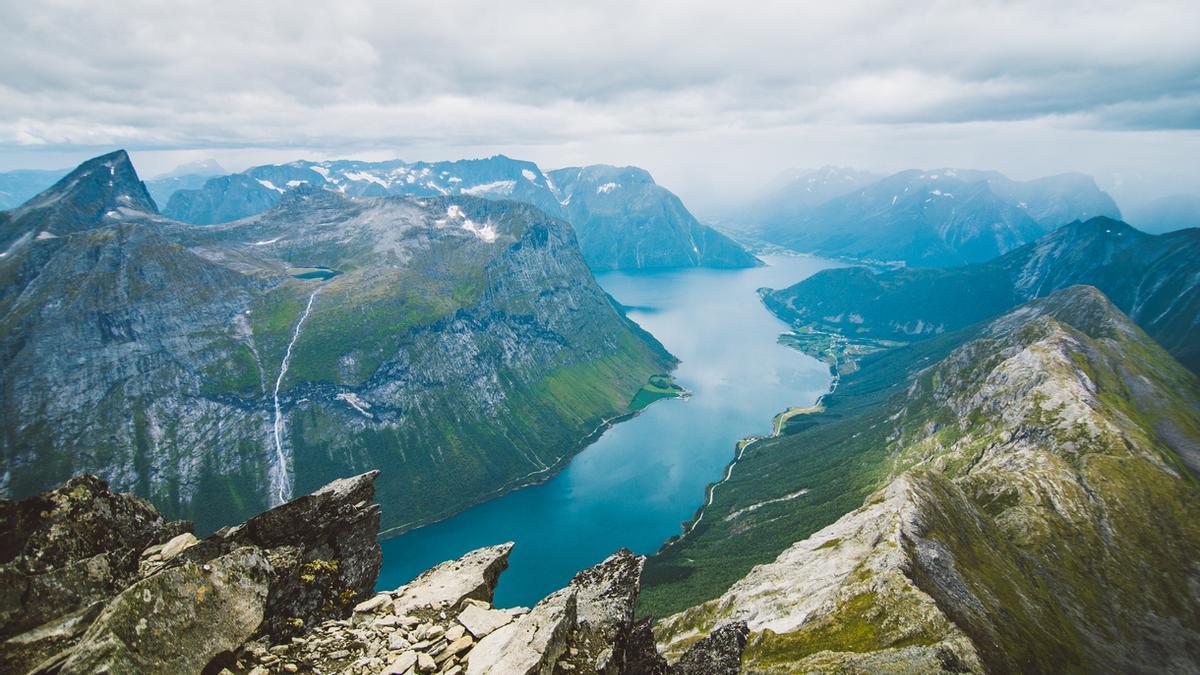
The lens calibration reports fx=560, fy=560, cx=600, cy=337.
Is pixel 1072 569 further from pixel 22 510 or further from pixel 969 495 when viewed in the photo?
pixel 22 510

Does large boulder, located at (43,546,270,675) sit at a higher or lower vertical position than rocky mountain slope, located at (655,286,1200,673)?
higher

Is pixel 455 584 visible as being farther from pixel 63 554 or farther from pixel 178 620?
pixel 63 554

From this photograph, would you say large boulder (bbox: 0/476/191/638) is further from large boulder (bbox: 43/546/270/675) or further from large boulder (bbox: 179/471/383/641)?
large boulder (bbox: 43/546/270/675)

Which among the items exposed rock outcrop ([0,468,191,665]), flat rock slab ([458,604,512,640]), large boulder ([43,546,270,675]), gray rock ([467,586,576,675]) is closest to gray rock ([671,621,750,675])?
gray rock ([467,586,576,675])

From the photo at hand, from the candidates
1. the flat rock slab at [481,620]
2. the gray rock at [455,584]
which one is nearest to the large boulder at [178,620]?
the gray rock at [455,584]

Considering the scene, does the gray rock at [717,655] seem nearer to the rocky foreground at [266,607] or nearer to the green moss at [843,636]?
the rocky foreground at [266,607]

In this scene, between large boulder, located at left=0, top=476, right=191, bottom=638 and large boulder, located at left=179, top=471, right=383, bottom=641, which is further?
large boulder, located at left=179, top=471, right=383, bottom=641
